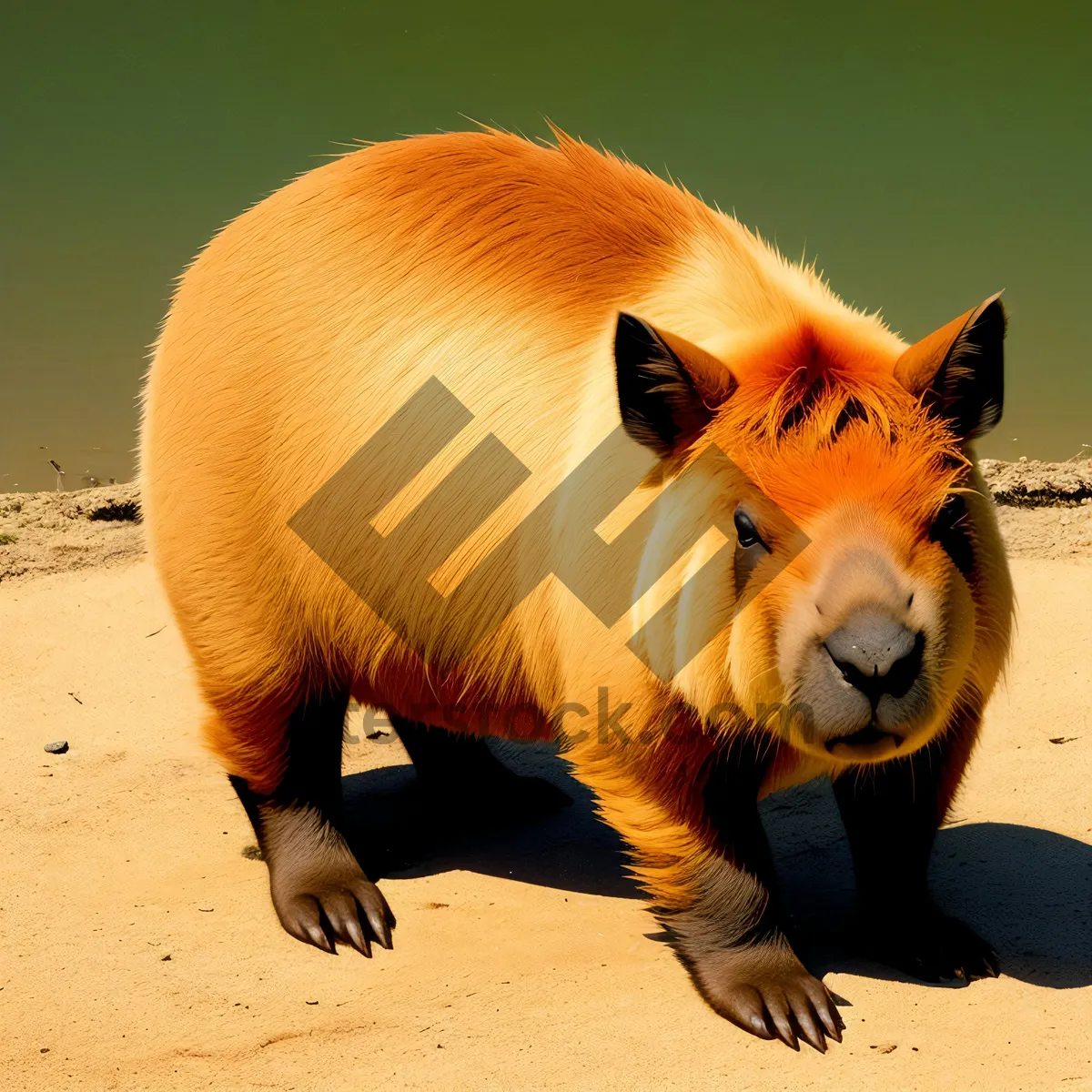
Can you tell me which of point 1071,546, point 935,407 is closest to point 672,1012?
point 935,407

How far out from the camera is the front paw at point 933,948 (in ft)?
12.2

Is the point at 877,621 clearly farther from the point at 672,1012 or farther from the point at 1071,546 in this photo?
the point at 1071,546

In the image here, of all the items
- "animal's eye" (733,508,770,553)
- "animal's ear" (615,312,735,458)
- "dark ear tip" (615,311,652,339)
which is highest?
"dark ear tip" (615,311,652,339)

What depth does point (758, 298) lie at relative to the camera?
3.59 m

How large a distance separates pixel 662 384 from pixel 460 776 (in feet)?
8.78

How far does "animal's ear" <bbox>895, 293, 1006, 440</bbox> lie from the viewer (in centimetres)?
310

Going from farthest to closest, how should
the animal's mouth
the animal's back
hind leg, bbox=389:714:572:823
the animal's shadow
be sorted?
hind leg, bbox=389:714:572:823 → the animal's shadow → the animal's back → the animal's mouth

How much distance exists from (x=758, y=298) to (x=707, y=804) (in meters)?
1.46

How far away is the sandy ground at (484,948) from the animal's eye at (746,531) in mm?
1395

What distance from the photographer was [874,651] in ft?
9.06

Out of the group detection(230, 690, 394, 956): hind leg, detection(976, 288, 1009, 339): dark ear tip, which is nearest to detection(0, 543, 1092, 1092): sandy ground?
detection(230, 690, 394, 956): hind leg

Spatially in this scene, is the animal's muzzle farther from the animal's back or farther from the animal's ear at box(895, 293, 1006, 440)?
the animal's back

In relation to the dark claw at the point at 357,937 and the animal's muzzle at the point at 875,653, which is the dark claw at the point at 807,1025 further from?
the dark claw at the point at 357,937

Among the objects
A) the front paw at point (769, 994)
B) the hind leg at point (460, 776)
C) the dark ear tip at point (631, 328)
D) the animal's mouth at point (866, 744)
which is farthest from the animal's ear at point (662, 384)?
the hind leg at point (460, 776)
